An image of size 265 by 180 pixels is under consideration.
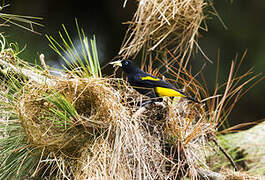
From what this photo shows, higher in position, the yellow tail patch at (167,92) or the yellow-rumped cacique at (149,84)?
the yellow-rumped cacique at (149,84)

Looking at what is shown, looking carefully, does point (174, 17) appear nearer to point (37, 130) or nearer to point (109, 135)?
point (109, 135)

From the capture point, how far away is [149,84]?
4.83 feet

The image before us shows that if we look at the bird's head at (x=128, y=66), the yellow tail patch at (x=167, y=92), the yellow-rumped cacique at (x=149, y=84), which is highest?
the bird's head at (x=128, y=66)

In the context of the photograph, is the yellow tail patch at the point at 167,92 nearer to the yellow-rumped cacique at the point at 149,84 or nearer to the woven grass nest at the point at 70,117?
the yellow-rumped cacique at the point at 149,84

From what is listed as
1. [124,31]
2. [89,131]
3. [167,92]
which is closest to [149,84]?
[167,92]

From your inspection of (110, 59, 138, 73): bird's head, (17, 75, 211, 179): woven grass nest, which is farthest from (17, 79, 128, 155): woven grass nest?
(110, 59, 138, 73): bird's head

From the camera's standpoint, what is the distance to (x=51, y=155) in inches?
43.8

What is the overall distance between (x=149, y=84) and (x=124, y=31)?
88cm

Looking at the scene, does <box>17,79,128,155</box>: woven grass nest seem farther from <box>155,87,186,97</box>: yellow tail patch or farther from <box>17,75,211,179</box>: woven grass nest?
<box>155,87,186,97</box>: yellow tail patch

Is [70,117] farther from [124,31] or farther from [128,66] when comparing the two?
[124,31]

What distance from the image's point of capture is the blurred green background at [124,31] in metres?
1.97

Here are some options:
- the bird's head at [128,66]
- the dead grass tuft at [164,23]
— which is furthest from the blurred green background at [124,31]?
the bird's head at [128,66]

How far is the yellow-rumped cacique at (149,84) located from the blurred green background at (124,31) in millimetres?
466

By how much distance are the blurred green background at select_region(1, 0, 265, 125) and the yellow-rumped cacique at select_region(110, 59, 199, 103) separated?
0.47 meters
